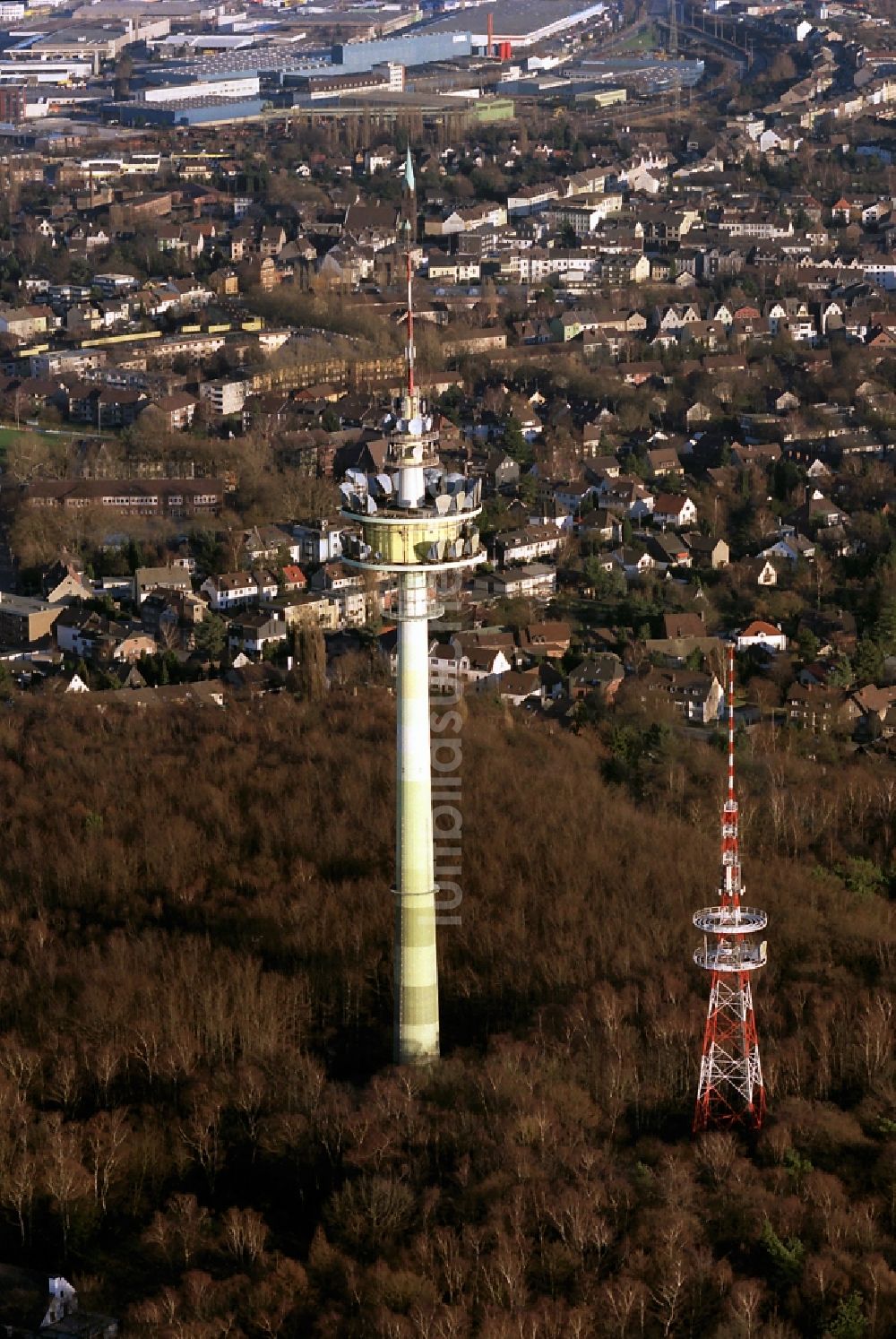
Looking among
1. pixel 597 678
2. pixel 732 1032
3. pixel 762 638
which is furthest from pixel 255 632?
pixel 732 1032

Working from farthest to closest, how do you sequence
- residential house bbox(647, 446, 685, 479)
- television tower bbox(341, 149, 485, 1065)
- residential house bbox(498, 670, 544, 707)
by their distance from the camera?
residential house bbox(647, 446, 685, 479)
residential house bbox(498, 670, 544, 707)
television tower bbox(341, 149, 485, 1065)

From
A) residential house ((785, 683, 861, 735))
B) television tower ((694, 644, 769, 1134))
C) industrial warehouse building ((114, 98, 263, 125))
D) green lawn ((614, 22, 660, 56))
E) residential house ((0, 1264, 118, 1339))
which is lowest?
green lawn ((614, 22, 660, 56))

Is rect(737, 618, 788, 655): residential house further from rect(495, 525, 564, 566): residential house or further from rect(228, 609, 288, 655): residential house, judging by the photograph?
rect(228, 609, 288, 655): residential house

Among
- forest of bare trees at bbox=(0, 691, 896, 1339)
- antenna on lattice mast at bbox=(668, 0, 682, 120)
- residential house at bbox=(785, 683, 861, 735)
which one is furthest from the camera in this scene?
antenna on lattice mast at bbox=(668, 0, 682, 120)

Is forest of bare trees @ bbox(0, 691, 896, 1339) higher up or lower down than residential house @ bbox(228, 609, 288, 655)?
higher up

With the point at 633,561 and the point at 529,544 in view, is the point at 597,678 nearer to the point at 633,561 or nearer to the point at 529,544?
the point at 633,561

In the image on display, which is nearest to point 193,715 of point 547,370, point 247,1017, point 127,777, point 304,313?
point 127,777

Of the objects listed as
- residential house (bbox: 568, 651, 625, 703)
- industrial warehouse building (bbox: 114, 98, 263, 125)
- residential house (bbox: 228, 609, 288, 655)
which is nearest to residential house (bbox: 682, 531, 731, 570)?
residential house (bbox: 568, 651, 625, 703)
